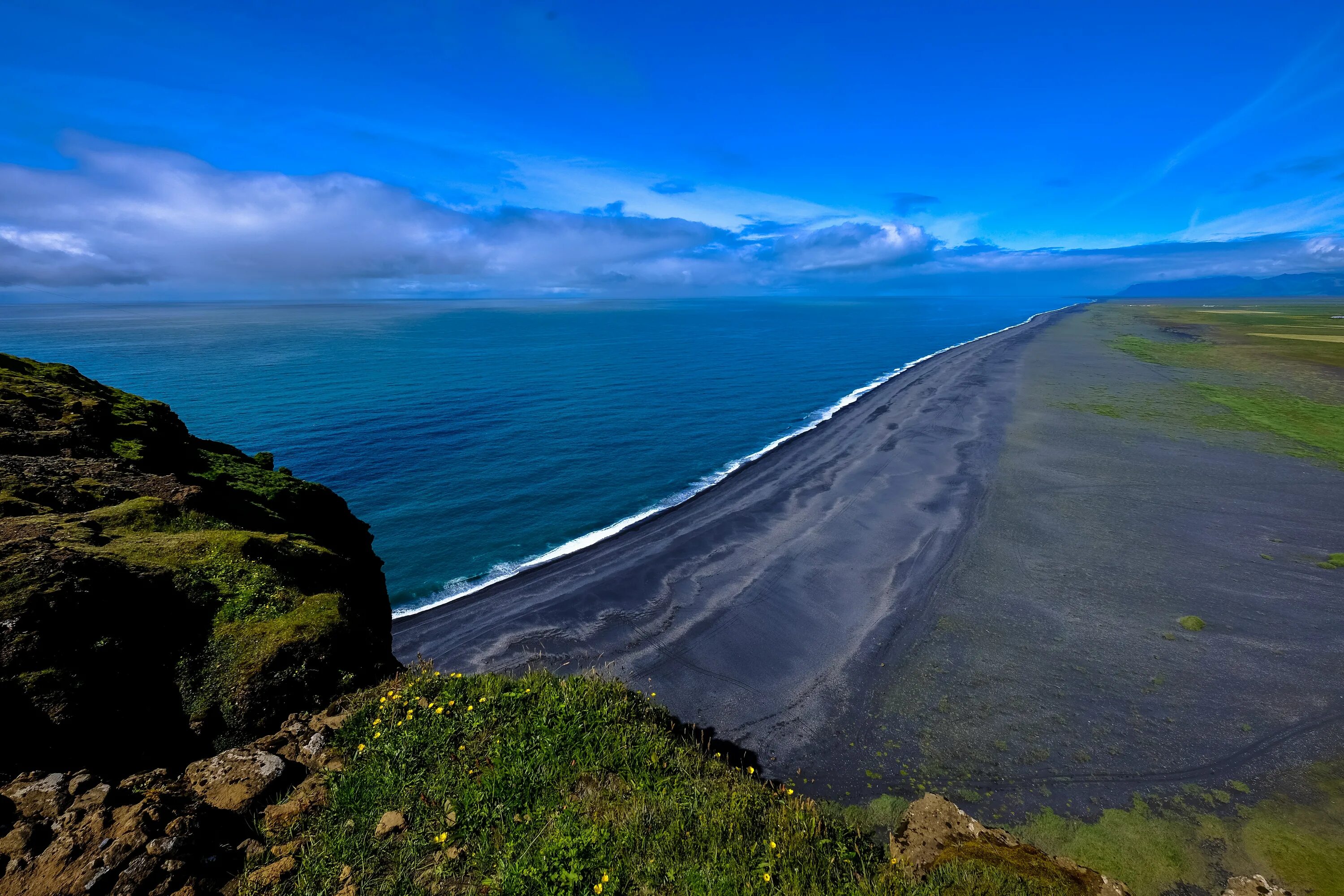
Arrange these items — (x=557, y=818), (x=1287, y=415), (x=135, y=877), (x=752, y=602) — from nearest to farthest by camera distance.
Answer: (x=135, y=877) → (x=557, y=818) → (x=752, y=602) → (x=1287, y=415)

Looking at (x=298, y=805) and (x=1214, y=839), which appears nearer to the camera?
(x=298, y=805)

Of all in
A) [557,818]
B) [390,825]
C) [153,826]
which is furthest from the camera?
[557,818]

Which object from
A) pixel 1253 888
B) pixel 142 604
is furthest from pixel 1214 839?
pixel 142 604

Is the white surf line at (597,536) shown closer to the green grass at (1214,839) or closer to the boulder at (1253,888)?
the green grass at (1214,839)

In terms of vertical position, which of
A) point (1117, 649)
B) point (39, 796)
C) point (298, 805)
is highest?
point (39, 796)

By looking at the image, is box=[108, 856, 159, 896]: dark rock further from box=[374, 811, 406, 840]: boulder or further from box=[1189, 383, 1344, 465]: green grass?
box=[1189, 383, 1344, 465]: green grass

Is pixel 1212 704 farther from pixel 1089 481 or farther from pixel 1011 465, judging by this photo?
pixel 1011 465

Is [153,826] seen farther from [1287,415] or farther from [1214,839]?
[1287,415]

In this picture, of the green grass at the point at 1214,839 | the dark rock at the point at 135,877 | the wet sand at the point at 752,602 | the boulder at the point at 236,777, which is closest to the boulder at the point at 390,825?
the boulder at the point at 236,777
